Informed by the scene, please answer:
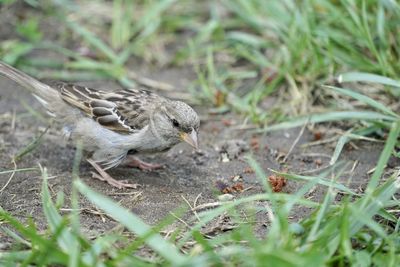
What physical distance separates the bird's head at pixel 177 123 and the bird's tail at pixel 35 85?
1.02 m

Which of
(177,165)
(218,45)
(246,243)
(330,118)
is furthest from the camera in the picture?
(218,45)

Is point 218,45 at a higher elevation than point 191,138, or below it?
below

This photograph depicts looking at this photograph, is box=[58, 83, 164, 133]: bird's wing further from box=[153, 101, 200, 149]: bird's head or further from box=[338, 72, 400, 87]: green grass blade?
box=[338, 72, 400, 87]: green grass blade

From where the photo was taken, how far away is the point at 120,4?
28.1 feet

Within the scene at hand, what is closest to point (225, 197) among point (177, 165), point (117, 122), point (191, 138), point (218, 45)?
point (191, 138)

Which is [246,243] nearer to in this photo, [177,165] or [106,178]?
[106,178]

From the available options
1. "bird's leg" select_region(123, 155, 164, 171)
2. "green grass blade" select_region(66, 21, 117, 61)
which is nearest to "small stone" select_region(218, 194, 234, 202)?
"bird's leg" select_region(123, 155, 164, 171)

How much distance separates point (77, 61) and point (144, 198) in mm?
3016

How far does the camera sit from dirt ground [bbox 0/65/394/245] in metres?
5.15

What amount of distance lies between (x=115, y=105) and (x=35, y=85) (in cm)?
87

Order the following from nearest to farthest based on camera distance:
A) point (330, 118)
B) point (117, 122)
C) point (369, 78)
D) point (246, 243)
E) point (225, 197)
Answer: point (246, 243)
point (225, 197)
point (369, 78)
point (117, 122)
point (330, 118)

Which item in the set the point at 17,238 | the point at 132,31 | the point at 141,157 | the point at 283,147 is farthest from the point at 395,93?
the point at 17,238

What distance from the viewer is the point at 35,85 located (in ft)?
20.5

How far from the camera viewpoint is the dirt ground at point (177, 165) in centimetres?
515
